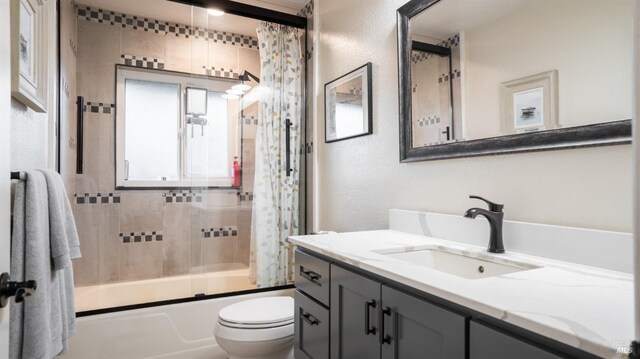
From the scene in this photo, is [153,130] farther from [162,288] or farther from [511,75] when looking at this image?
[511,75]

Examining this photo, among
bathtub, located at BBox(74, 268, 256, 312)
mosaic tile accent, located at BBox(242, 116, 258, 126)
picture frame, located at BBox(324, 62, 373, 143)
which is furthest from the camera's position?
mosaic tile accent, located at BBox(242, 116, 258, 126)

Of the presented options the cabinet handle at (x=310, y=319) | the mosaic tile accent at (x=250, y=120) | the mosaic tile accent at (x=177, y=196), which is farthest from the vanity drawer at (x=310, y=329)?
the mosaic tile accent at (x=177, y=196)

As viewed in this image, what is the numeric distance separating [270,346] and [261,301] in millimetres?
336

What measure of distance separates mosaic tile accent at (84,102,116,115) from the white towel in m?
1.83

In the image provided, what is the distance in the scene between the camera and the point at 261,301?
205cm

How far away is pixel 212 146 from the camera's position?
8.98 feet

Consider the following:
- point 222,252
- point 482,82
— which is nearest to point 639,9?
point 482,82

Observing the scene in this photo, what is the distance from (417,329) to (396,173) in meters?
1.04

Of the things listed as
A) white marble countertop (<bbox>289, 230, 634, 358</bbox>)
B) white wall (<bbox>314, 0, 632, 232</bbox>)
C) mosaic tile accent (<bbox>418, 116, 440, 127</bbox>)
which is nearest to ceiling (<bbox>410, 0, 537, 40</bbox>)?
white wall (<bbox>314, 0, 632, 232</bbox>)

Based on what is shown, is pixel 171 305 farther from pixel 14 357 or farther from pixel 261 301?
pixel 14 357

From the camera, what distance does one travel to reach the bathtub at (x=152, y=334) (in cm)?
209

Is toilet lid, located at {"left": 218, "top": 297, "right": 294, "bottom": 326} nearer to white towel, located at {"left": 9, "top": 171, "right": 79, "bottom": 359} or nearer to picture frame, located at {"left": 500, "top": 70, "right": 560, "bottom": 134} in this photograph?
white towel, located at {"left": 9, "top": 171, "right": 79, "bottom": 359}

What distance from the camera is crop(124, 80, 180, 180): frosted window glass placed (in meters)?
2.89

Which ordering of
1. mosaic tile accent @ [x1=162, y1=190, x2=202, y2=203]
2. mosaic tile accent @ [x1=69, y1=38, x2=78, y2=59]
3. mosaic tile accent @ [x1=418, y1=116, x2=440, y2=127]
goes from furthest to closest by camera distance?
1. mosaic tile accent @ [x1=162, y1=190, x2=202, y2=203]
2. mosaic tile accent @ [x1=69, y1=38, x2=78, y2=59]
3. mosaic tile accent @ [x1=418, y1=116, x2=440, y2=127]
